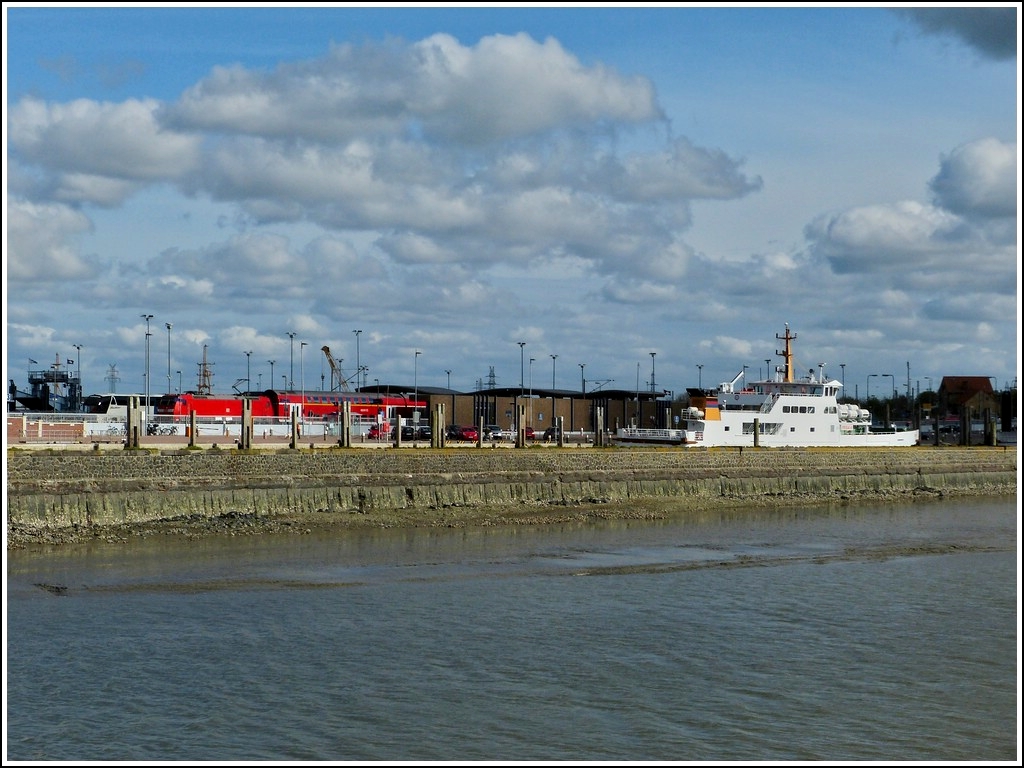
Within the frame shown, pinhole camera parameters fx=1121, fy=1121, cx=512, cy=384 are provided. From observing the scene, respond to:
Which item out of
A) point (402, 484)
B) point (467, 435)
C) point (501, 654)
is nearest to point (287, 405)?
point (467, 435)

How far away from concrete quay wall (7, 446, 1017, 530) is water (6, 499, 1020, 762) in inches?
134

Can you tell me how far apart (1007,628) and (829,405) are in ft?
164

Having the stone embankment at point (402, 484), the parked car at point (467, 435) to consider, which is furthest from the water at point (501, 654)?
the parked car at point (467, 435)

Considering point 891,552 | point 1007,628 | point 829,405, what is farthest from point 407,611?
point 829,405

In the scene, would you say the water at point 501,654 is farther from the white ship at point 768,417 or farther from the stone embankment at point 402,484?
the white ship at point 768,417

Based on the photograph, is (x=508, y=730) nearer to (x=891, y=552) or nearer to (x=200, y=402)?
(x=891, y=552)

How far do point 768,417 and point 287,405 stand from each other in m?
36.2

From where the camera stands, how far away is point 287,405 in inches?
3329

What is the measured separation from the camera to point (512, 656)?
19078mm

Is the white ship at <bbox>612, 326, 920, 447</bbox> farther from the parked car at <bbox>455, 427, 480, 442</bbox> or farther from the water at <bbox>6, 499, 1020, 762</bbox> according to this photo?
the water at <bbox>6, 499, 1020, 762</bbox>

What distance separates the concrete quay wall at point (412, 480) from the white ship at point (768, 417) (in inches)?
261

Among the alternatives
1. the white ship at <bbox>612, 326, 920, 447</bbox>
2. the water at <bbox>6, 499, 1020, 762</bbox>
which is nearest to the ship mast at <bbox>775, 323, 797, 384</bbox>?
the white ship at <bbox>612, 326, 920, 447</bbox>

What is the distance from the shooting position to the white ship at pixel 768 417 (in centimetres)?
6638

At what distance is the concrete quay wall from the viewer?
A: 3331 centimetres
